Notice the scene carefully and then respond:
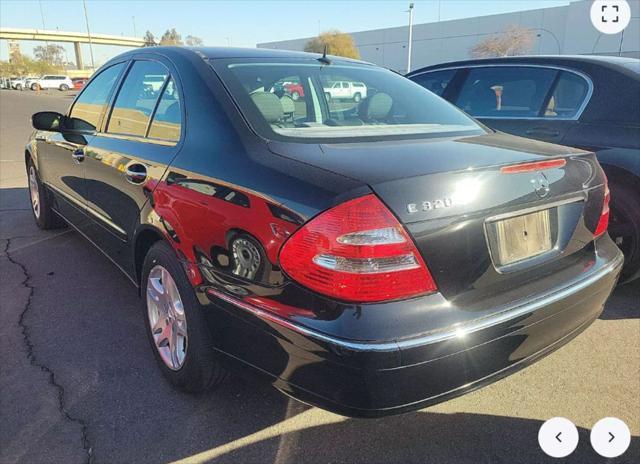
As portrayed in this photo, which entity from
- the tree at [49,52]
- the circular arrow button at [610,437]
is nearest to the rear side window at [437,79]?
the circular arrow button at [610,437]

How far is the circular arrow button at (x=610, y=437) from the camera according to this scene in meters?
2.09

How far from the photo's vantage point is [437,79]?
4980 mm

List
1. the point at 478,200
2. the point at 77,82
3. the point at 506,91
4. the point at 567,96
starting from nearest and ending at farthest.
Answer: the point at 478,200 → the point at 567,96 → the point at 506,91 → the point at 77,82

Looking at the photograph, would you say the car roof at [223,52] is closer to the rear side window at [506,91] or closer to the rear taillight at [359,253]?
the rear taillight at [359,253]

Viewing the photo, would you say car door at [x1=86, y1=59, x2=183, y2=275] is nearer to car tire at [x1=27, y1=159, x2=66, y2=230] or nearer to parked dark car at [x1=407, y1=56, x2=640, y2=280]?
car tire at [x1=27, y1=159, x2=66, y2=230]

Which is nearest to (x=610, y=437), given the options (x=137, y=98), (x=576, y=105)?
(x=576, y=105)

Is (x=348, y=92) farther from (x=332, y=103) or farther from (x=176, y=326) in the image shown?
(x=176, y=326)

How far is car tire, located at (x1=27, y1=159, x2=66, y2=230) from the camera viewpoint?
4773 millimetres

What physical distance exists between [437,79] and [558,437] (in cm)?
372

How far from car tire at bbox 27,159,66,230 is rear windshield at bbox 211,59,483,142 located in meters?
3.01

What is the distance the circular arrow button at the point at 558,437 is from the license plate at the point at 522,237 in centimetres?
84

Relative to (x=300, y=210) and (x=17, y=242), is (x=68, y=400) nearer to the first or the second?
(x=300, y=210)

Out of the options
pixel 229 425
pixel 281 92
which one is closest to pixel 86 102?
pixel 281 92

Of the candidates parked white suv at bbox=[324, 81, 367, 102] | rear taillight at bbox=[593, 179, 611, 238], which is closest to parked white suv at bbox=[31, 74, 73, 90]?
parked white suv at bbox=[324, 81, 367, 102]
